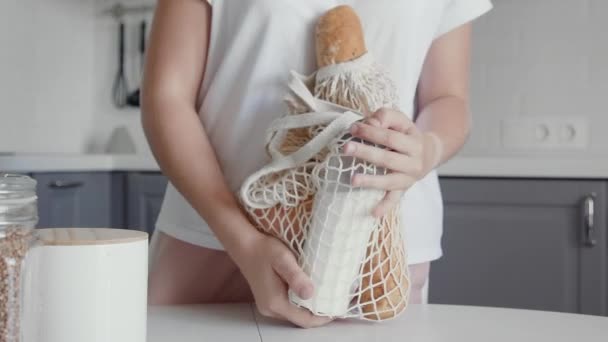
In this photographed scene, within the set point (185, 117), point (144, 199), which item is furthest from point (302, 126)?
point (144, 199)

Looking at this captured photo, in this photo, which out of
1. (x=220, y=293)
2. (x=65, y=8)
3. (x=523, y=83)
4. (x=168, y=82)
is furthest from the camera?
(x=65, y=8)

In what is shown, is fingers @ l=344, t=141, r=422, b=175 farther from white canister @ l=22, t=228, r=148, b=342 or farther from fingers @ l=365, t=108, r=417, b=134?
white canister @ l=22, t=228, r=148, b=342

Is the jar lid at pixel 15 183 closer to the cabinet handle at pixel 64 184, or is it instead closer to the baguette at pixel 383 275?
the baguette at pixel 383 275

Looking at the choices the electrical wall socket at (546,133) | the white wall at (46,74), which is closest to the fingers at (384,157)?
the electrical wall socket at (546,133)

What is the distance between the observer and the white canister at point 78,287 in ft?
1.40

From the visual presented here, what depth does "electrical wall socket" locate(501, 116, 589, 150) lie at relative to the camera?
2.15m

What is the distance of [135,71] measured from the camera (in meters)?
2.63

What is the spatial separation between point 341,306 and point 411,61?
13.5 inches

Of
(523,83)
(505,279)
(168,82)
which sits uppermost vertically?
(523,83)

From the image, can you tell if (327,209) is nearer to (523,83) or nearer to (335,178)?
(335,178)

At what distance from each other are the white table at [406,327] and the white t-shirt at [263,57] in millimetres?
184

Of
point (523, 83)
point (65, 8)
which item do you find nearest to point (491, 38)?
point (523, 83)

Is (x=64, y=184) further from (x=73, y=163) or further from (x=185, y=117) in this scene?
(x=185, y=117)

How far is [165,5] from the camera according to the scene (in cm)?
78
